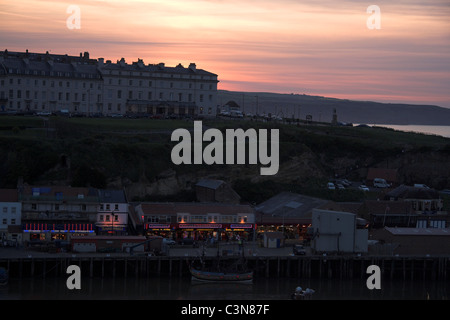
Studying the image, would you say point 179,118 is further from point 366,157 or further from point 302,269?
point 302,269

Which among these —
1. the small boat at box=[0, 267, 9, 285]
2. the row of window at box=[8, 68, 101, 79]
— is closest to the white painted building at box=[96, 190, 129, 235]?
the small boat at box=[0, 267, 9, 285]

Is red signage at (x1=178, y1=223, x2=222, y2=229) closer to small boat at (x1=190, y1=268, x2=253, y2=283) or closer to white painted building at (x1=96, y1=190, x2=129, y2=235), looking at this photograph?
white painted building at (x1=96, y1=190, x2=129, y2=235)

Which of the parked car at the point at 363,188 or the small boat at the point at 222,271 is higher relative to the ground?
the parked car at the point at 363,188

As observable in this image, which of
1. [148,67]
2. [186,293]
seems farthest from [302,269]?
[148,67]

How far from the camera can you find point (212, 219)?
143 feet

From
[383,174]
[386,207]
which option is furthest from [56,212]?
[383,174]

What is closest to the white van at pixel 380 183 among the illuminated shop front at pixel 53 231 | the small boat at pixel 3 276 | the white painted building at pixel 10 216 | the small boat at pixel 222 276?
the small boat at pixel 222 276

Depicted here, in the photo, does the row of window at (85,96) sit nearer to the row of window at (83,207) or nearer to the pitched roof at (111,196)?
the pitched roof at (111,196)

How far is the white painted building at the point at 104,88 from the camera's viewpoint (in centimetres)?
7219

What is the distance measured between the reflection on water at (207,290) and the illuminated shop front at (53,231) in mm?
5418

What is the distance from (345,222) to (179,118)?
123ft

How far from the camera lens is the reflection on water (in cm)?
3297

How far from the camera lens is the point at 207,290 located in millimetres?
34781

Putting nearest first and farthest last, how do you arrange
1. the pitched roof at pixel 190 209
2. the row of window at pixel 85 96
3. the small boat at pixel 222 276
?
the small boat at pixel 222 276 → the pitched roof at pixel 190 209 → the row of window at pixel 85 96
